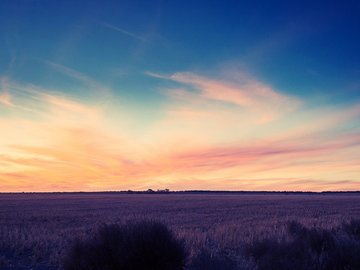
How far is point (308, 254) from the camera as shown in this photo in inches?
412

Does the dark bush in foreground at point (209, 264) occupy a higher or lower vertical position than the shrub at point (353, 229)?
lower

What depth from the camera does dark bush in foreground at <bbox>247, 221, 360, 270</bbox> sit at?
9.27 meters

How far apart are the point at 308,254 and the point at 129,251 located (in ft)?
14.8

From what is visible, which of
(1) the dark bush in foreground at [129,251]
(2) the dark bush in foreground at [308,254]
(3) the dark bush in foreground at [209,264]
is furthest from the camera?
(3) the dark bush in foreground at [209,264]

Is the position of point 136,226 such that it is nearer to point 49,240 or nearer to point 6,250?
point 6,250

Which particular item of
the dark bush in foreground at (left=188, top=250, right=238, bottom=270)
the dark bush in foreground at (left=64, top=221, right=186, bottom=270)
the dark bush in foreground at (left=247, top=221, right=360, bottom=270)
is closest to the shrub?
the dark bush in foreground at (left=247, top=221, right=360, bottom=270)

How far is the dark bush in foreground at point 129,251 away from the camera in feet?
29.2

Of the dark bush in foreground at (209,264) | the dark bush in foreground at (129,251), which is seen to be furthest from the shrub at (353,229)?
the dark bush in foreground at (129,251)

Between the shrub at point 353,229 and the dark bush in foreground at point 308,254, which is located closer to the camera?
the dark bush in foreground at point 308,254

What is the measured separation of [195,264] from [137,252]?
1.74 m

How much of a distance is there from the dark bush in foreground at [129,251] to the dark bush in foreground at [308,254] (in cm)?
208

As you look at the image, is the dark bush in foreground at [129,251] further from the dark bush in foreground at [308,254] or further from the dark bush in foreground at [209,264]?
the dark bush in foreground at [308,254]

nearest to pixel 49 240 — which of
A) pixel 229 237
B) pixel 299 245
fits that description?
pixel 229 237

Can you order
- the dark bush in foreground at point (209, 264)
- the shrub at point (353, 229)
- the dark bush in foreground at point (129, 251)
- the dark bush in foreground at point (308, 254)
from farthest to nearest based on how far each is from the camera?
the shrub at point (353, 229) < the dark bush in foreground at point (209, 264) < the dark bush in foreground at point (308, 254) < the dark bush in foreground at point (129, 251)
